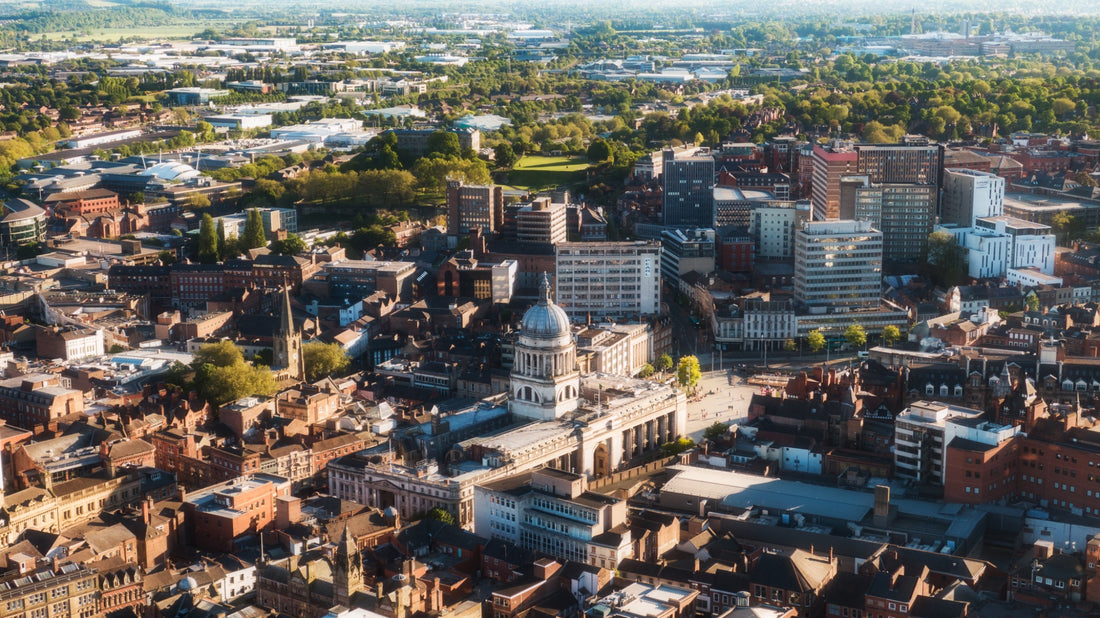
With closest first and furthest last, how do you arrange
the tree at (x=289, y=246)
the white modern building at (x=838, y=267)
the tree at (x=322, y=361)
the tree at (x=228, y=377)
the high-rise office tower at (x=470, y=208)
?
the tree at (x=228, y=377)
the tree at (x=322, y=361)
the white modern building at (x=838, y=267)
the tree at (x=289, y=246)
the high-rise office tower at (x=470, y=208)

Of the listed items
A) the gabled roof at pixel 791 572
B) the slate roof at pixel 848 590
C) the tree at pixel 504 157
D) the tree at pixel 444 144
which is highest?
the tree at pixel 444 144

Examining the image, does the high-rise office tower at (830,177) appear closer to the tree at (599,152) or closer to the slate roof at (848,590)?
the tree at (599,152)

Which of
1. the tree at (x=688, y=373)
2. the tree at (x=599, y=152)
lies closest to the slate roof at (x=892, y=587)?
the tree at (x=688, y=373)

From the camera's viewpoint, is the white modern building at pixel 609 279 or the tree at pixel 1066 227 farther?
the tree at pixel 1066 227

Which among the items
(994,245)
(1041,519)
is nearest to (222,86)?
(994,245)

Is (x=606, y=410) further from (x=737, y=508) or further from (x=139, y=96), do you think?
(x=139, y=96)

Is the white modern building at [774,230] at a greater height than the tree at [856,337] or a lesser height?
greater

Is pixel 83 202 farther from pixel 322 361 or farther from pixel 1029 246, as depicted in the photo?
pixel 1029 246
